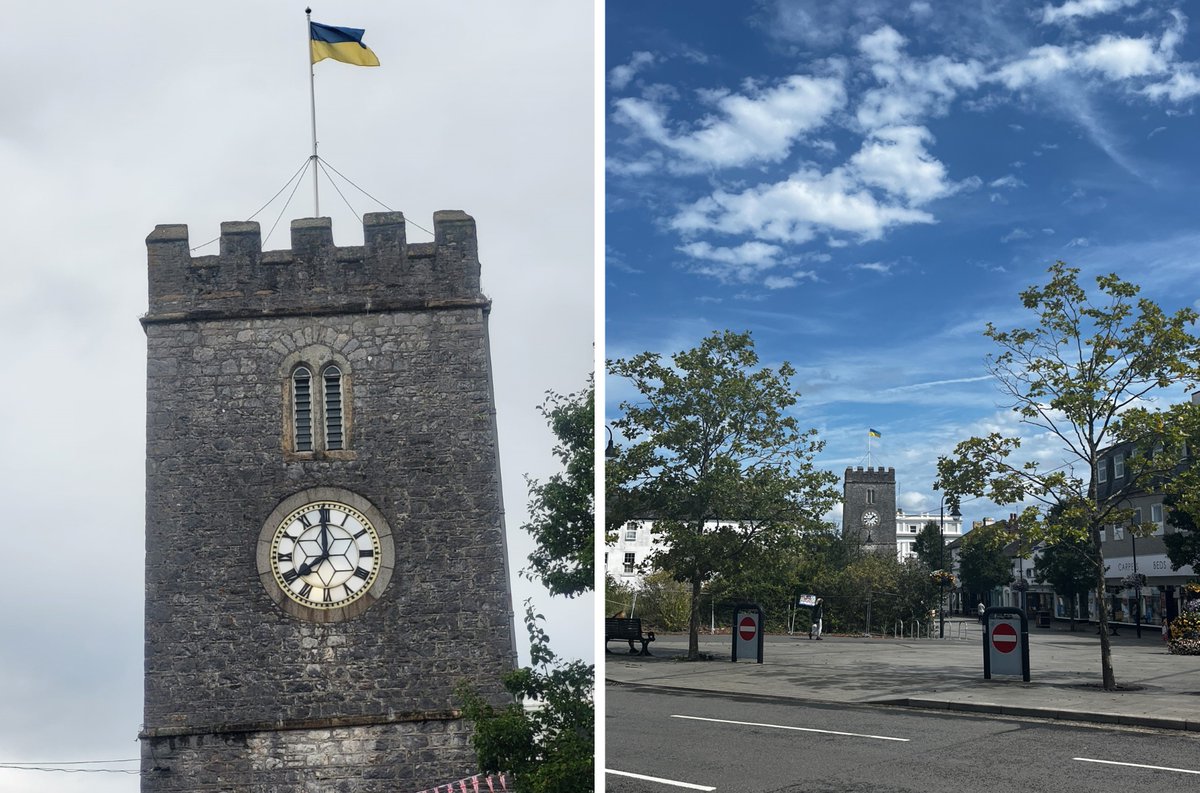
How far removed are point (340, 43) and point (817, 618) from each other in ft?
29.6

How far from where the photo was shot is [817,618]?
49.4 feet

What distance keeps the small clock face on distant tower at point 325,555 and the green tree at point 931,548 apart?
7001 millimetres

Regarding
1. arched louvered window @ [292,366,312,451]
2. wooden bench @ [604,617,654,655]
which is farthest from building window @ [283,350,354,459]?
wooden bench @ [604,617,654,655]

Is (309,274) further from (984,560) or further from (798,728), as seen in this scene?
(798,728)

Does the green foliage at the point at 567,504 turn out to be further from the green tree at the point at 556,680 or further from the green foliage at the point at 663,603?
the green foliage at the point at 663,603

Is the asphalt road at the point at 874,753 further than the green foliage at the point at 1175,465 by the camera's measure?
No

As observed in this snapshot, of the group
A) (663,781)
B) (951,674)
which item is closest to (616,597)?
(951,674)

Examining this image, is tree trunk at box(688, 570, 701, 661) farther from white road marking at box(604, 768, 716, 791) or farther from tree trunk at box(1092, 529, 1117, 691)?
white road marking at box(604, 768, 716, 791)

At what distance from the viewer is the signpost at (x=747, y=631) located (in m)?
12.8

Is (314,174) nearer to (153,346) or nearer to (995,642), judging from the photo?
(153,346)

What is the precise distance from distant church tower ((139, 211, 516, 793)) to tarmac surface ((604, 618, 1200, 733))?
246 centimetres

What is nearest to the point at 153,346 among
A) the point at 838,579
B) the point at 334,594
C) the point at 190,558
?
the point at 190,558

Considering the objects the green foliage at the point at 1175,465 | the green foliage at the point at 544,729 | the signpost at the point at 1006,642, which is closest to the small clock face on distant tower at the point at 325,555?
the green foliage at the point at 544,729

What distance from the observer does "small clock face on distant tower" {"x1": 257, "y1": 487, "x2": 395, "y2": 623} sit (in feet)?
45.4
